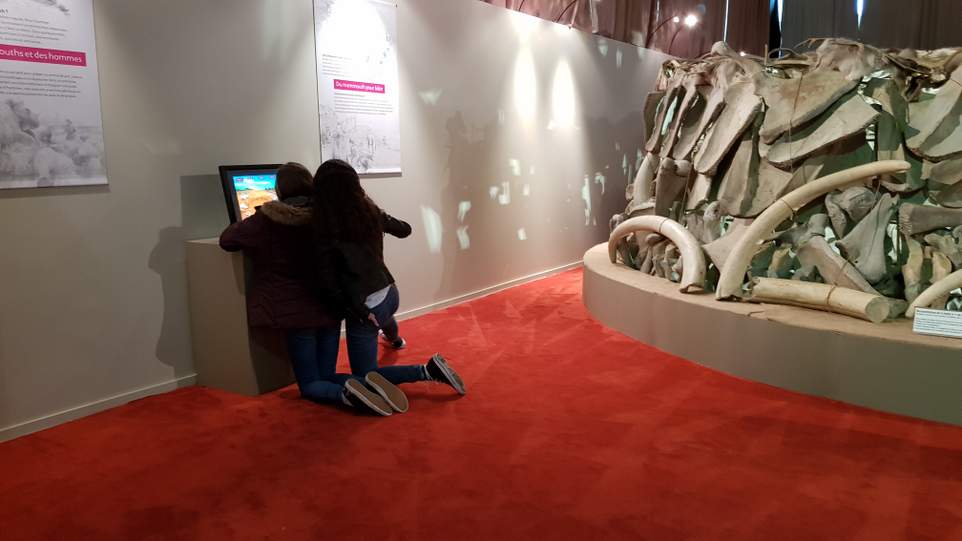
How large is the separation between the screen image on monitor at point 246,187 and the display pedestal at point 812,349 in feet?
7.62

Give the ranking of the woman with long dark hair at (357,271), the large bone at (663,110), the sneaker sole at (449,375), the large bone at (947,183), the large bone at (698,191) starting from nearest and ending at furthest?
the woman with long dark hair at (357,271) → the sneaker sole at (449,375) → the large bone at (947,183) → the large bone at (698,191) → the large bone at (663,110)

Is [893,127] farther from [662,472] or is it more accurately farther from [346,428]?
[346,428]

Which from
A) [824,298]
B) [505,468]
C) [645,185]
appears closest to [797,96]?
[824,298]

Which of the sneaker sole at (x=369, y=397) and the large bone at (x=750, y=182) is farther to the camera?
the large bone at (x=750, y=182)

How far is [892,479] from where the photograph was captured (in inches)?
101

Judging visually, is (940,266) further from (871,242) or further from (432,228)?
(432,228)

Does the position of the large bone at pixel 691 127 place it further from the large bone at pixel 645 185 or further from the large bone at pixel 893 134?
the large bone at pixel 893 134

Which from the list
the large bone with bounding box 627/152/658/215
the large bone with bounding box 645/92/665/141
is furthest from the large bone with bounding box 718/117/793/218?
the large bone with bounding box 645/92/665/141

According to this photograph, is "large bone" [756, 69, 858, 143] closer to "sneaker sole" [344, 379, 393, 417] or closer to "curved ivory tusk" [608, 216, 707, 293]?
"curved ivory tusk" [608, 216, 707, 293]

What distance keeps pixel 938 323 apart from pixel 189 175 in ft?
12.1

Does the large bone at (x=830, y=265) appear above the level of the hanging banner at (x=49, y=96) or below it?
below

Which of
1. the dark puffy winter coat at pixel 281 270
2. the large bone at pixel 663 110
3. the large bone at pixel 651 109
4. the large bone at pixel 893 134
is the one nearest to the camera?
the dark puffy winter coat at pixel 281 270

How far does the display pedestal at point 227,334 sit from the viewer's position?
3447 millimetres

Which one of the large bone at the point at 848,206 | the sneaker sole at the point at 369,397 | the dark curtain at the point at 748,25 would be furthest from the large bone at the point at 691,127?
the dark curtain at the point at 748,25
